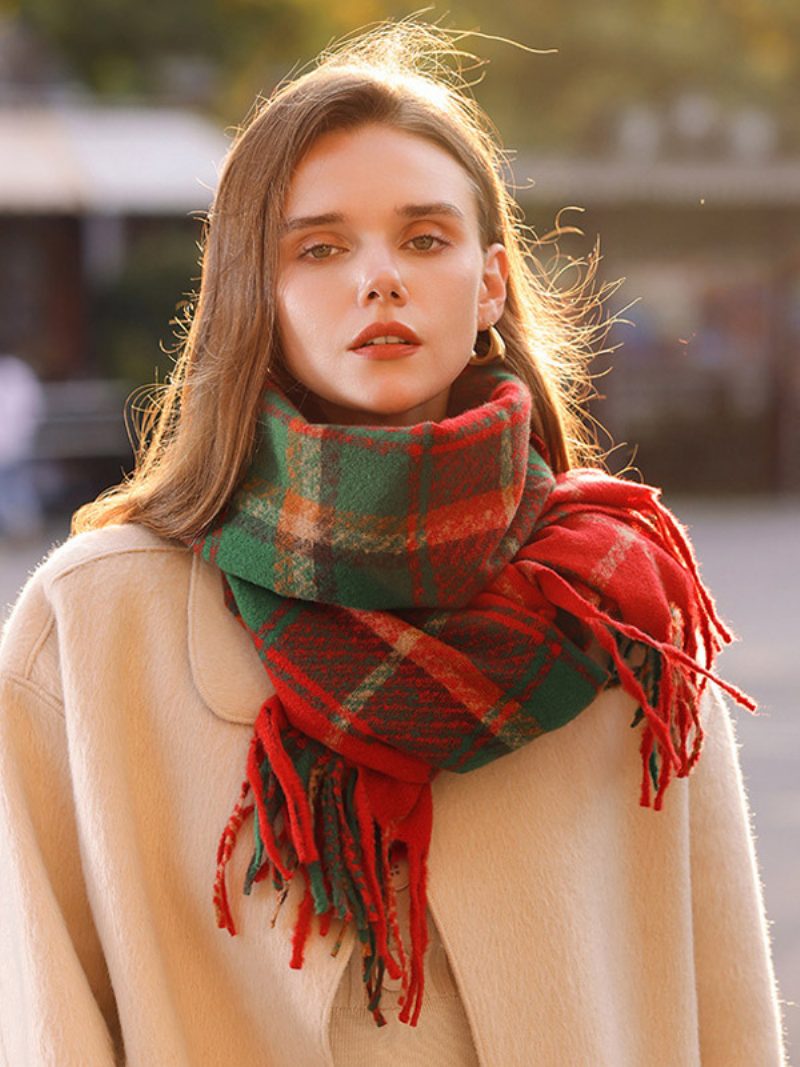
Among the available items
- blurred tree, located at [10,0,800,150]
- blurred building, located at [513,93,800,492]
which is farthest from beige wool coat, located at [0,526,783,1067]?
blurred tree, located at [10,0,800,150]

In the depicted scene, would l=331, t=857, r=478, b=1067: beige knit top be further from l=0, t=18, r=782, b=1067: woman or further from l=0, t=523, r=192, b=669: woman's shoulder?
l=0, t=523, r=192, b=669: woman's shoulder

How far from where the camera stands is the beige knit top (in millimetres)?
2020

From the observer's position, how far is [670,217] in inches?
658

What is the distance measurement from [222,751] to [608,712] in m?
0.49

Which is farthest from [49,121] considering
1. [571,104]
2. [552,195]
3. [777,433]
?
[571,104]

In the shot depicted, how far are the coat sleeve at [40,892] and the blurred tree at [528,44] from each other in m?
21.8

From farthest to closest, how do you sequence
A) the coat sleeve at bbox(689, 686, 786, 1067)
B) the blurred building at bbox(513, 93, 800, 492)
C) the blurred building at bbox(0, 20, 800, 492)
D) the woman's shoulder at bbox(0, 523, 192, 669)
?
1. the blurred building at bbox(513, 93, 800, 492)
2. the blurred building at bbox(0, 20, 800, 492)
3. the coat sleeve at bbox(689, 686, 786, 1067)
4. the woman's shoulder at bbox(0, 523, 192, 669)

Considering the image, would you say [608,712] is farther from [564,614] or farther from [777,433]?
[777,433]

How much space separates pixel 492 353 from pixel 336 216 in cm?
34

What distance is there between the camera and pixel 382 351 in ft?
6.82

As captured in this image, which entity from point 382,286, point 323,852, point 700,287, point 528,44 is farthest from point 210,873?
point 528,44

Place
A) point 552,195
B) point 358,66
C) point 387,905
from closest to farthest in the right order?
point 387,905
point 358,66
point 552,195

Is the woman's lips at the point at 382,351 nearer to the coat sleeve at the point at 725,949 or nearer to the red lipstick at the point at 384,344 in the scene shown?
the red lipstick at the point at 384,344

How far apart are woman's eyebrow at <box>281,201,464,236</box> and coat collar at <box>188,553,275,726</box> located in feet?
1.37
